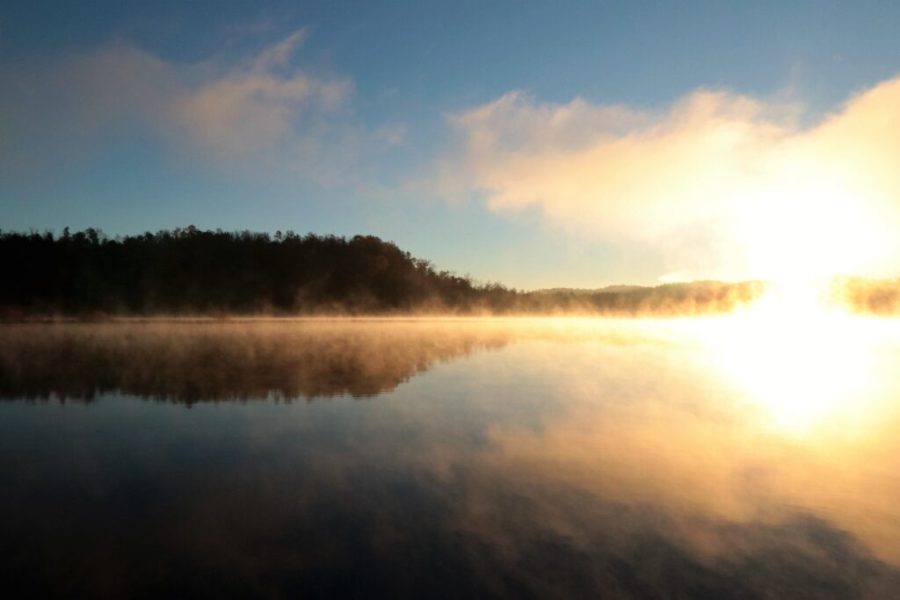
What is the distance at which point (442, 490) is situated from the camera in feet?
28.5

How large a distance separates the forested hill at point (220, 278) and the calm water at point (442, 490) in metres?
79.6

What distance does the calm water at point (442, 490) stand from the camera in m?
6.00

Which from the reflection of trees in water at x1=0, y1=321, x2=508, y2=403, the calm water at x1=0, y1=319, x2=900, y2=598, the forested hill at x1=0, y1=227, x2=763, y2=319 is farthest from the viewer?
the forested hill at x1=0, y1=227, x2=763, y2=319

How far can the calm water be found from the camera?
19.7ft

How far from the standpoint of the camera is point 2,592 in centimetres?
548

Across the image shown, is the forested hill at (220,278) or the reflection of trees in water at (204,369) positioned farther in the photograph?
the forested hill at (220,278)

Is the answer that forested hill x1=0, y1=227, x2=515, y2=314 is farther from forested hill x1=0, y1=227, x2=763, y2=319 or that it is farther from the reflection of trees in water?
the reflection of trees in water

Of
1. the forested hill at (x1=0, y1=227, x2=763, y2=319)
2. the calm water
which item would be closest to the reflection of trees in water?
the calm water

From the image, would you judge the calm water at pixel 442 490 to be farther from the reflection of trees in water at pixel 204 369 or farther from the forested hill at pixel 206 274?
the forested hill at pixel 206 274

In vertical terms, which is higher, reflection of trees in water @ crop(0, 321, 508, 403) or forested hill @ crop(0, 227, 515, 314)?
forested hill @ crop(0, 227, 515, 314)

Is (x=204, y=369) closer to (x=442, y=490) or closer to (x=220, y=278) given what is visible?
(x=442, y=490)

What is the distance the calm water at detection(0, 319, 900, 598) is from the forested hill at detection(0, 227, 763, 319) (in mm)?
79643

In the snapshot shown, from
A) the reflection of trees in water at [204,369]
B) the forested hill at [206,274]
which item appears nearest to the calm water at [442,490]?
the reflection of trees in water at [204,369]

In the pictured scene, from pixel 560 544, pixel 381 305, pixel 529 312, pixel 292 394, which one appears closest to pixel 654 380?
pixel 292 394
